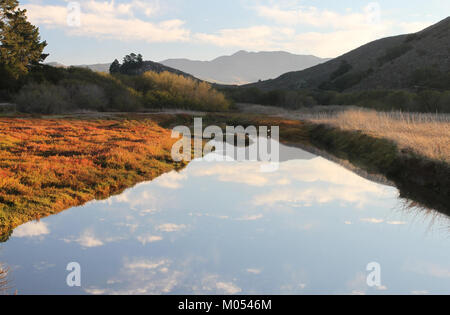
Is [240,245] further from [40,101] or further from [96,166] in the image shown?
[40,101]

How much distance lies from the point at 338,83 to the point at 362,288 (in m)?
111

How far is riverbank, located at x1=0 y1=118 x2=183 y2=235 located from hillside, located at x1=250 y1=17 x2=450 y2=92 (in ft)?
227

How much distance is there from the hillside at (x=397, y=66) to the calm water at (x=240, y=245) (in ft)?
231

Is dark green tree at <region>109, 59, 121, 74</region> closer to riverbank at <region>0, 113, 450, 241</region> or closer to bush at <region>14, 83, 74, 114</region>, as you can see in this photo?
bush at <region>14, 83, 74, 114</region>

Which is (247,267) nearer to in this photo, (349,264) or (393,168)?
(349,264)

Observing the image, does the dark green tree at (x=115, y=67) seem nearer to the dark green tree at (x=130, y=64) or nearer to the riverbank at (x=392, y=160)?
the dark green tree at (x=130, y=64)

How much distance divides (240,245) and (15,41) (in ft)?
178

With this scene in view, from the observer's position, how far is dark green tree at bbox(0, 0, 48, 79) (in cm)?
4988

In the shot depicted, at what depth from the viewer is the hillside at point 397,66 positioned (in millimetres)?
79812

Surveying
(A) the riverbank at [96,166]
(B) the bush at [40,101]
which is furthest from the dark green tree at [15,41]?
(A) the riverbank at [96,166]

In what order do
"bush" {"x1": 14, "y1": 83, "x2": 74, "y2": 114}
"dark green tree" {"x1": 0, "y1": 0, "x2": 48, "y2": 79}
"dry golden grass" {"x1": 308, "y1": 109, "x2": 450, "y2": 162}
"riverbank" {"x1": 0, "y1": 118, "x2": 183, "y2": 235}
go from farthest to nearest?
"dark green tree" {"x1": 0, "y1": 0, "x2": 48, "y2": 79}, "bush" {"x1": 14, "y1": 83, "x2": 74, "y2": 114}, "dry golden grass" {"x1": 308, "y1": 109, "x2": 450, "y2": 162}, "riverbank" {"x1": 0, "y1": 118, "x2": 183, "y2": 235}

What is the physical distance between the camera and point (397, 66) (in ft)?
307

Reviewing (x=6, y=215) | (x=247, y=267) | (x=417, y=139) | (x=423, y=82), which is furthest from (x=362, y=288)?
(x=423, y=82)

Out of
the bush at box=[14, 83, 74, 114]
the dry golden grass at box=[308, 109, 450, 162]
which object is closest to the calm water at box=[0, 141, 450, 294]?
the dry golden grass at box=[308, 109, 450, 162]
